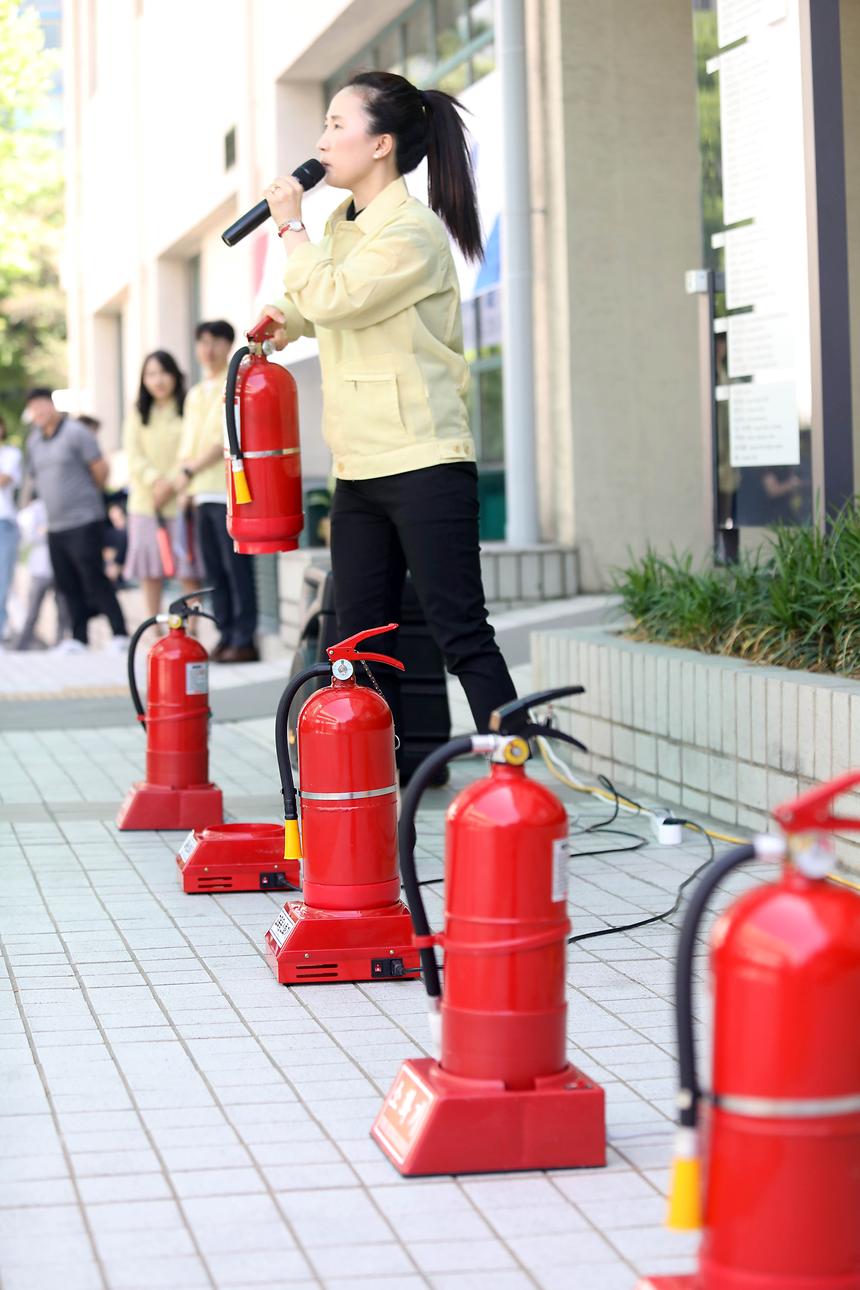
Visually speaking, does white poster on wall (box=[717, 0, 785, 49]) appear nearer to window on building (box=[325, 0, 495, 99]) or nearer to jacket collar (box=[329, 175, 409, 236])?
jacket collar (box=[329, 175, 409, 236])

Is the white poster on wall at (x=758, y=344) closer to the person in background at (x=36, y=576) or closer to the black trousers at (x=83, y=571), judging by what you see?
the black trousers at (x=83, y=571)

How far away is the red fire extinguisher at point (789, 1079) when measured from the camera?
82.0 inches

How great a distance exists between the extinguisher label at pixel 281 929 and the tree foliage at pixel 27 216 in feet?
64.3

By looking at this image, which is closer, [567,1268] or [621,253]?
[567,1268]

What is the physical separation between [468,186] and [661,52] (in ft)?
18.3

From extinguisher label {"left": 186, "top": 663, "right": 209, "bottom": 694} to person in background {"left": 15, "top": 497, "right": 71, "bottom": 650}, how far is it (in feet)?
26.9

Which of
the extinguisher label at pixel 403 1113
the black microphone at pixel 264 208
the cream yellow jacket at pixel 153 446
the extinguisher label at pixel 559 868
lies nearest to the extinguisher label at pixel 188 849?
the black microphone at pixel 264 208

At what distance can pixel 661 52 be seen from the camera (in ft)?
33.7

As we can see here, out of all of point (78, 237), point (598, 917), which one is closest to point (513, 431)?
point (598, 917)

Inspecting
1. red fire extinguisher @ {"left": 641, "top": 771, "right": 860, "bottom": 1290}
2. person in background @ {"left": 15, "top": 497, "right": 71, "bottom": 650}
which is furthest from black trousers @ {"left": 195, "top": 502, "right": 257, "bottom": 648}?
red fire extinguisher @ {"left": 641, "top": 771, "right": 860, "bottom": 1290}

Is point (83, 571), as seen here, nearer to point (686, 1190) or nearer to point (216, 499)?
point (216, 499)

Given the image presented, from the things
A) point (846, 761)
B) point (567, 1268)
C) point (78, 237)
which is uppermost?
point (78, 237)

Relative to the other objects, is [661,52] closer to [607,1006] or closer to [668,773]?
[668,773]

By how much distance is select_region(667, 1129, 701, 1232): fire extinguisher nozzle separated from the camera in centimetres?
221
